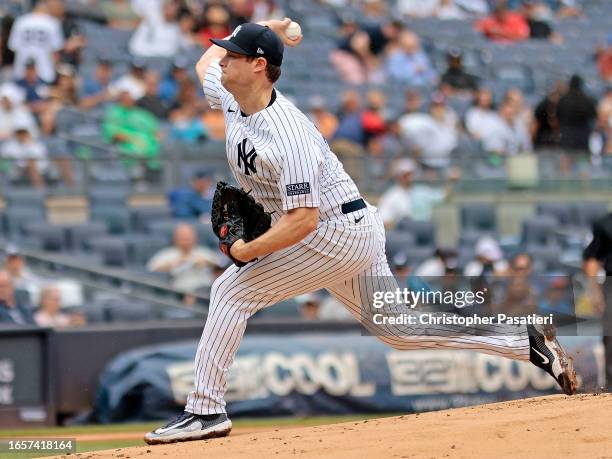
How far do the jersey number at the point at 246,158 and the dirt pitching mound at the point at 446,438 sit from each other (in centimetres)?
118

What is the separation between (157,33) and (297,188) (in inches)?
363

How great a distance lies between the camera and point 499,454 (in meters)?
5.15

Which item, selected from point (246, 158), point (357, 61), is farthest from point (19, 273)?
point (357, 61)

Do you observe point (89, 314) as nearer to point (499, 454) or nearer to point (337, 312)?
point (337, 312)

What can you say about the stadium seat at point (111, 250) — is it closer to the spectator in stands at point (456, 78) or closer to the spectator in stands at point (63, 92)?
the spectator in stands at point (63, 92)

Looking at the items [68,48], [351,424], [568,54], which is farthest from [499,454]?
[568,54]

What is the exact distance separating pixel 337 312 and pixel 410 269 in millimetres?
863

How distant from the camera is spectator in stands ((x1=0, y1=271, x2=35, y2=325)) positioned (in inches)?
394

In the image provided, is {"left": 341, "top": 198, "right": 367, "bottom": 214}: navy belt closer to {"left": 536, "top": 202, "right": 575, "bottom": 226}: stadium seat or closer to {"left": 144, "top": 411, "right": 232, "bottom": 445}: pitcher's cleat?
{"left": 144, "top": 411, "right": 232, "bottom": 445}: pitcher's cleat

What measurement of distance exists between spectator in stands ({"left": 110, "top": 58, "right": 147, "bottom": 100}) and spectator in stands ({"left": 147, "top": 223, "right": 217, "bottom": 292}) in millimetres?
2368

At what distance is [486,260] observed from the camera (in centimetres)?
1155

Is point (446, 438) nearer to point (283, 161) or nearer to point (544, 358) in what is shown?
point (544, 358)

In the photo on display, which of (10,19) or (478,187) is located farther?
(10,19)

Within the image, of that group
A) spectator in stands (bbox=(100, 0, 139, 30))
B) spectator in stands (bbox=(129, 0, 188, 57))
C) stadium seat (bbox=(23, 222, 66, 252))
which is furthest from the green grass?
spectator in stands (bbox=(100, 0, 139, 30))
